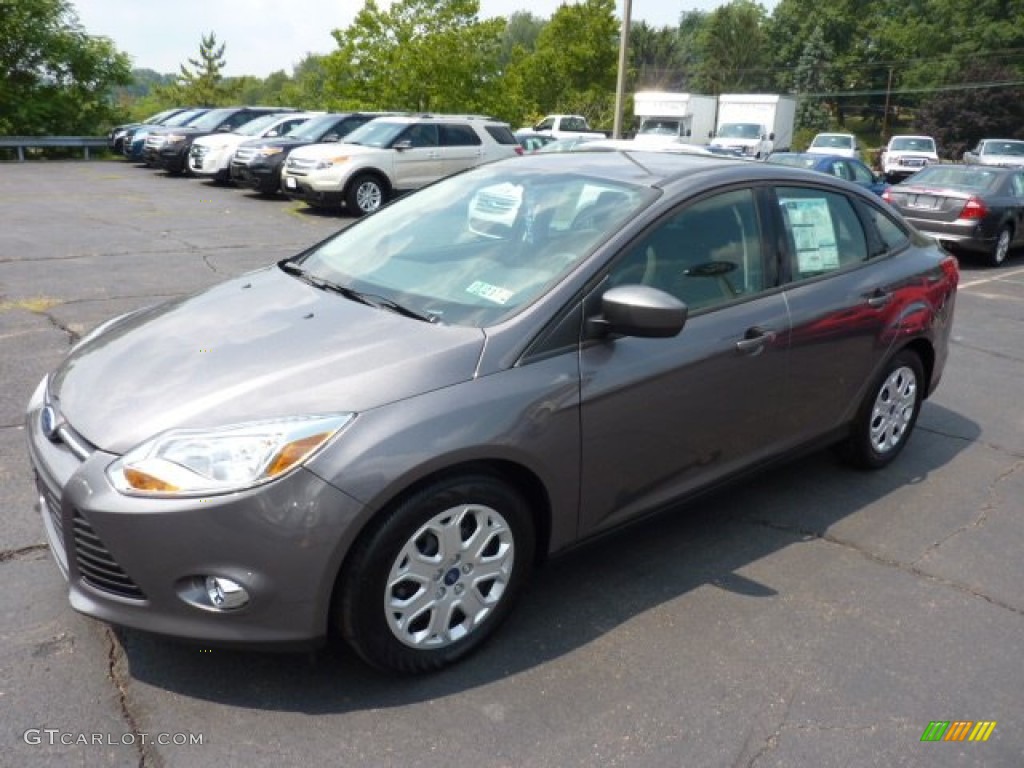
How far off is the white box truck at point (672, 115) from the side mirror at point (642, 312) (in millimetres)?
33991

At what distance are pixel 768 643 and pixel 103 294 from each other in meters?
7.03

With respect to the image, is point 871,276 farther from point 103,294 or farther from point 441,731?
point 103,294

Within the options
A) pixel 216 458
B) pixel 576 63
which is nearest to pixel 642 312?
pixel 216 458

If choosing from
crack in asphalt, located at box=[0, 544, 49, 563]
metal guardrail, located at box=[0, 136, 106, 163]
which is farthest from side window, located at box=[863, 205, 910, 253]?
metal guardrail, located at box=[0, 136, 106, 163]

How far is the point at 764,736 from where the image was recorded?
2.70 metres

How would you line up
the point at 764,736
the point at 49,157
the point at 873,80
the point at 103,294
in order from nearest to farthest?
the point at 764,736 < the point at 103,294 < the point at 49,157 < the point at 873,80

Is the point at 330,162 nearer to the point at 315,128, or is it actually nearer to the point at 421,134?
the point at 421,134

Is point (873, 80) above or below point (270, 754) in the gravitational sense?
A: above

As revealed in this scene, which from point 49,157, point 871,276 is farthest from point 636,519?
point 49,157

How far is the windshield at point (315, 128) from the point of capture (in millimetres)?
17250

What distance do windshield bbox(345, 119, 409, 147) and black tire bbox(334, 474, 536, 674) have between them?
44.1 feet

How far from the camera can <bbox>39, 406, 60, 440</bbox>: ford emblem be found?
111 inches

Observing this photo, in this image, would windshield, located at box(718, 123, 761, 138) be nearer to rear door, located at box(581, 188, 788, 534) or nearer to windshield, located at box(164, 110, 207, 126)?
windshield, located at box(164, 110, 207, 126)

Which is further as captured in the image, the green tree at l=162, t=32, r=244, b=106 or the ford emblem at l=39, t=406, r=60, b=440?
the green tree at l=162, t=32, r=244, b=106
